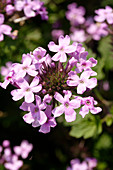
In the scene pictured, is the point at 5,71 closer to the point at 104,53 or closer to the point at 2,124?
the point at 2,124

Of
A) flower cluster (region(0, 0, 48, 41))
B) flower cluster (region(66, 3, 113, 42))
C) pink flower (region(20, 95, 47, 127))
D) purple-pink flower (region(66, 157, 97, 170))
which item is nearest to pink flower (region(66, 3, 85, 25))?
flower cluster (region(66, 3, 113, 42))

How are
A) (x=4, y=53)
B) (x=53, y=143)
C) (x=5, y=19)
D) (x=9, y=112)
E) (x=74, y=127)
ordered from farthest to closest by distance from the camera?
1. (x=53, y=143)
2. (x=9, y=112)
3. (x=4, y=53)
4. (x=5, y=19)
5. (x=74, y=127)

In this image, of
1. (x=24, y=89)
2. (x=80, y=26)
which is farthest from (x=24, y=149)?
(x=80, y=26)

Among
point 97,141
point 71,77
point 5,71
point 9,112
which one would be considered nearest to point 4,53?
point 5,71

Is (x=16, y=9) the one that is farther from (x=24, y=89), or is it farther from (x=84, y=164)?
(x=84, y=164)

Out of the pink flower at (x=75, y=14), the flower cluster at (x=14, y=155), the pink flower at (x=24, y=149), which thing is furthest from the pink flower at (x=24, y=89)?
the pink flower at (x=75, y=14)

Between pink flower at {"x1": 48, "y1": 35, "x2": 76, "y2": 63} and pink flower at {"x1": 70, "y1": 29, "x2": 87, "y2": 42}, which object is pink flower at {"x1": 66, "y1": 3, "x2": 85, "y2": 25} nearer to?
pink flower at {"x1": 70, "y1": 29, "x2": 87, "y2": 42}

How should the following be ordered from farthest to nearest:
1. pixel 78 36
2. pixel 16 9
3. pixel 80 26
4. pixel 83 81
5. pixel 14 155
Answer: pixel 80 26, pixel 78 36, pixel 14 155, pixel 16 9, pixel 83 81
